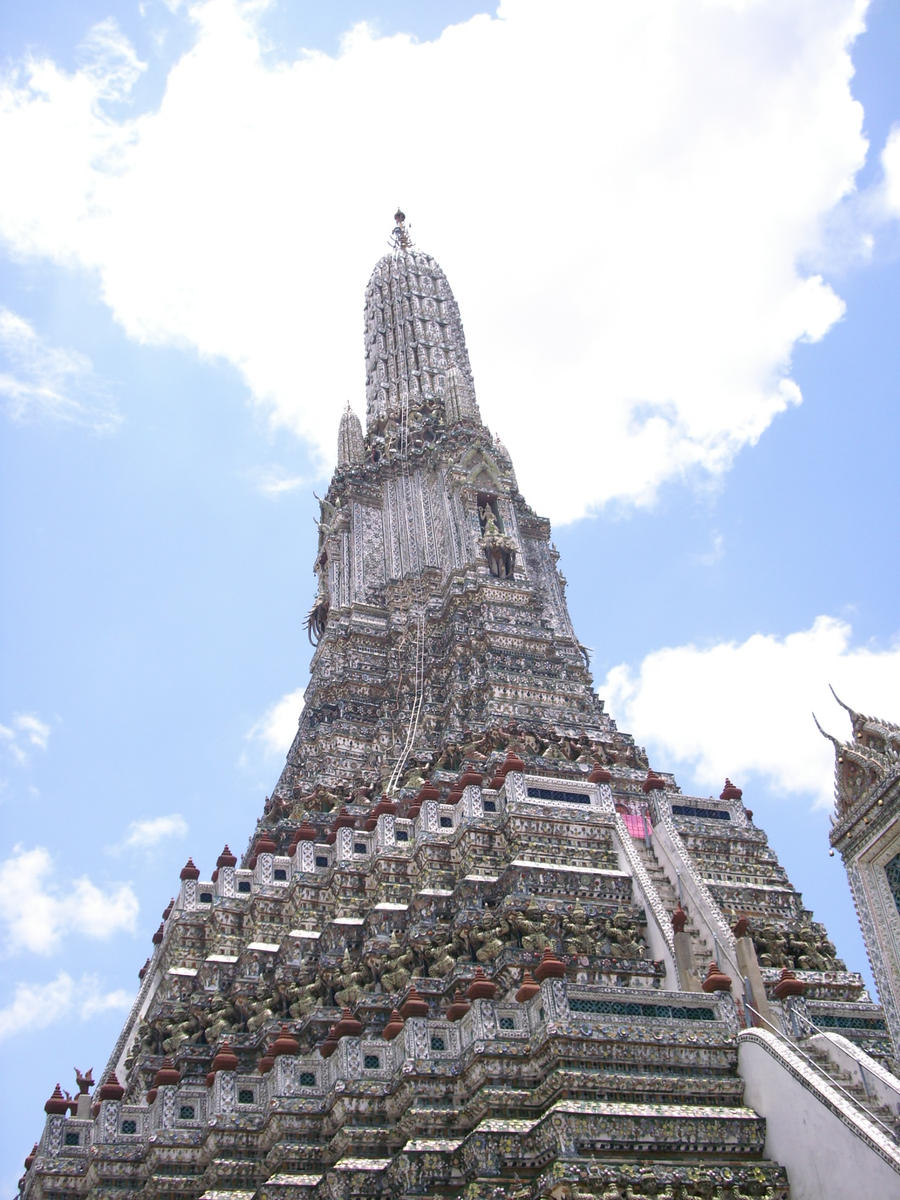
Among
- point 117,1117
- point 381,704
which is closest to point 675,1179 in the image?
point 117,1117

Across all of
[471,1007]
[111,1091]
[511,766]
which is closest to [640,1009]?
[471,1007]

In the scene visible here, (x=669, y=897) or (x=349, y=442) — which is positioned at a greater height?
(x=349, y=442)

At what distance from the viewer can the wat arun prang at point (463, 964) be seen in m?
17.7

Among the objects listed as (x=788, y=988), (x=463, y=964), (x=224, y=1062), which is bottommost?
(x=788, y=988)

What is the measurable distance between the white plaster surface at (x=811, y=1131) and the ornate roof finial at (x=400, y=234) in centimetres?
4883

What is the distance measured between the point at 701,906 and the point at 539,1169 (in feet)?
28.3

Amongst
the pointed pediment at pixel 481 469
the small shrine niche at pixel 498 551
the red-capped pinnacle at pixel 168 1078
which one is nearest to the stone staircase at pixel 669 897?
the red-capped pinnacle at pixel 168 1078

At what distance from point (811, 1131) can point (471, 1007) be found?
211 inches

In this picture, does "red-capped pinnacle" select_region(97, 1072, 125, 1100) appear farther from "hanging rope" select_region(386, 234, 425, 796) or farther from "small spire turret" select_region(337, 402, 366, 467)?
"small spire turret" select_region(337, 402, 366, 467)

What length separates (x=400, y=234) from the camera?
61531 millimetres

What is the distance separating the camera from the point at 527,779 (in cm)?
2772

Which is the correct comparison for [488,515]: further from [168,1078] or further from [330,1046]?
[330,1046]

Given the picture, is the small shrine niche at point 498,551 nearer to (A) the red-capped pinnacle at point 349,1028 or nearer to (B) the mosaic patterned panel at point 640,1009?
(A) the red-capped pinnacle at point 349,1028

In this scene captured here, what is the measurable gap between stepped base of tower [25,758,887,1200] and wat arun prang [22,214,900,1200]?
2.1 inches
